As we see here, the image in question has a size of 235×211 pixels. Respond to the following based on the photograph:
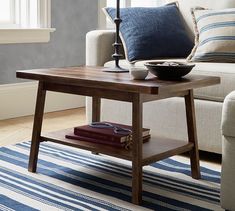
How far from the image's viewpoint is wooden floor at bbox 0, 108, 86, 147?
9.76ft

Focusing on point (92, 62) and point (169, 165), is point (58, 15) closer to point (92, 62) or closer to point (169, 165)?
point (92, 62)

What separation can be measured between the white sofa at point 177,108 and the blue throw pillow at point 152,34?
0.10 m

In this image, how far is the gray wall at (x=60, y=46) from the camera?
3.53m

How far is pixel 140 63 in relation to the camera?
2699 mm

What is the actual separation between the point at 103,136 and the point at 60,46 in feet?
6.05

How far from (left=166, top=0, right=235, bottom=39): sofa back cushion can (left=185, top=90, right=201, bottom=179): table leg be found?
3.03 ft

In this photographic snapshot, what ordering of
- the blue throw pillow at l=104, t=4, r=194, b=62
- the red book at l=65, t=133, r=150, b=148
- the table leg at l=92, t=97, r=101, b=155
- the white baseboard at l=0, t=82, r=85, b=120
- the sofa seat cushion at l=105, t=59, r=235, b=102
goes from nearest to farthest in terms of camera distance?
the red book at l=65, t=133, r=150, b=148 < the sofa seat cushion at l=105, t=59, r=235, b=102 < the table leg at l=92, t=97, r=101, b=155 < the blue throw pillow at l=104, t=4, r=194, b=62 < the white baseboard at l=0, t=82, r=85, b=120

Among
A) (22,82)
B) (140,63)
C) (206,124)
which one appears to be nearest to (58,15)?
(22,82)

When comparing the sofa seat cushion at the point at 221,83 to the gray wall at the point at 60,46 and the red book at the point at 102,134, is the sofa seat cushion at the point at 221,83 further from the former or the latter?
the gray wall at the point at 60,46

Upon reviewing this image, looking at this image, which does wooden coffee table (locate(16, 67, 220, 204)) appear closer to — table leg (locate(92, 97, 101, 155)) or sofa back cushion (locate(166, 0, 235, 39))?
table leg (locate(92, 97, 101, 155))

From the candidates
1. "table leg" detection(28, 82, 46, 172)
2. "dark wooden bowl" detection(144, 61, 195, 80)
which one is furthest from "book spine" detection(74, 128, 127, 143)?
"dark wooden bowl" detection(144, 61, 195, 80)

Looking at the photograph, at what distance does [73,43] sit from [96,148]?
2.00 meters

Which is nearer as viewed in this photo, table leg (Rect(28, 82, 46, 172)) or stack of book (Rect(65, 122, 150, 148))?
stack of book (Rect(65, 122, 150, 148))

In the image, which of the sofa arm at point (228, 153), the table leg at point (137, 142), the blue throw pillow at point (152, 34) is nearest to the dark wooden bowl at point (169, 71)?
the table leg at point (137, 142)
